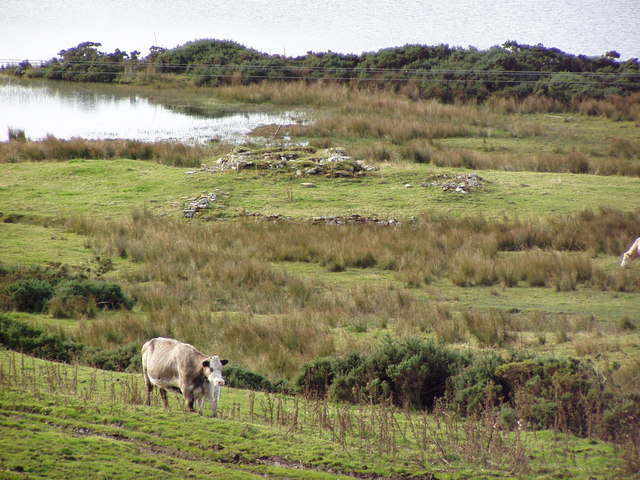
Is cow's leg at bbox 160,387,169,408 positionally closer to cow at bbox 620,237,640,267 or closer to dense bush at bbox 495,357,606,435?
dense bush at bbox 495,357,606,435

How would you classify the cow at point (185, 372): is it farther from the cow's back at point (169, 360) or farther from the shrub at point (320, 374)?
the shrub at point (320, 374)

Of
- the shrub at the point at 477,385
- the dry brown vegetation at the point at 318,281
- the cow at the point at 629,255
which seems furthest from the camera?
the cow at the point at 629,255

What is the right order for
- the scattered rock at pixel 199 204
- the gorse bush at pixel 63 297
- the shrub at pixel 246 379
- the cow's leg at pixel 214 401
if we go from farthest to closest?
the scattered rock at pixel 199 204 < the gorse bush at pixel 63 297 < the shrub at pixel 246 379 < the cow's leg at pixel 214 401

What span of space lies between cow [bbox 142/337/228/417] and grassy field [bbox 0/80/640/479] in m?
0.38

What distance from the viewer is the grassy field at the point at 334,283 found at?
875cm

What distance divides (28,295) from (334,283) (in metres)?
7.78

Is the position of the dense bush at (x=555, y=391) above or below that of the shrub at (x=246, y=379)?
above

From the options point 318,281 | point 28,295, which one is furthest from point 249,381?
point 318,281

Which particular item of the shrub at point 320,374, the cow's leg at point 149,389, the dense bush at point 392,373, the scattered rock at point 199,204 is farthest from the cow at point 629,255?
the scattered rock at point 199,204

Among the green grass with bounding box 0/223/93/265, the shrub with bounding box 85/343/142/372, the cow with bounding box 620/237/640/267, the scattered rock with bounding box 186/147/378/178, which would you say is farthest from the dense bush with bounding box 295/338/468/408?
the scattered rock with bounding box 186/147/378/178

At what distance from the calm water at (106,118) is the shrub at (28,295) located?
2495 centimetres

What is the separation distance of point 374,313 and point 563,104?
37127 mm

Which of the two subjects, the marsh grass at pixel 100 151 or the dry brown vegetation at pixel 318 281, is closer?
the dry brown vegetation at pixel 318 281

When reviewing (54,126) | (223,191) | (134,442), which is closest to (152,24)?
(54,126)
